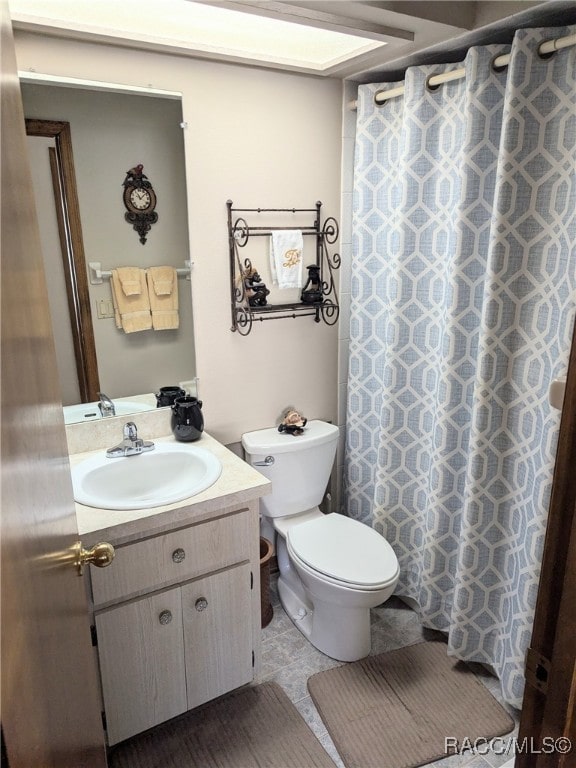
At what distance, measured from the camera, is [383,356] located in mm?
2297

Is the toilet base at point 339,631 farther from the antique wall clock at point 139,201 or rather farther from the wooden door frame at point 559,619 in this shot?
the antique wall clock at point 139,201

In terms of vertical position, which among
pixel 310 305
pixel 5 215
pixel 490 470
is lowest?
pixel 490 470

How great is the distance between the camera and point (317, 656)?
212cm

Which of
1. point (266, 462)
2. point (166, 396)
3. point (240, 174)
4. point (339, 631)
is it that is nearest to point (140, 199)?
point (240, 174)

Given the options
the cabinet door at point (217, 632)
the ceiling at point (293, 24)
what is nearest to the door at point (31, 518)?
the cabinet door at point (217, 632)

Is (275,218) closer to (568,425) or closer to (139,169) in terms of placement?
(139,169)

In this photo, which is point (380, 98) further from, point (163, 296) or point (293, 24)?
point (163, 296)

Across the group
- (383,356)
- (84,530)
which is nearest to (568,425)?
(84,530)

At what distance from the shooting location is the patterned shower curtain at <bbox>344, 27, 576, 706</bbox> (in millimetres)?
1582

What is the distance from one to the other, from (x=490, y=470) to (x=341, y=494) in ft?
3.15

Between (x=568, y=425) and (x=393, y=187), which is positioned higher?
(x=393, y=187)

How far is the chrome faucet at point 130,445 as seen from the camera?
6.19 ft

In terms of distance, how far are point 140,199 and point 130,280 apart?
288 mm

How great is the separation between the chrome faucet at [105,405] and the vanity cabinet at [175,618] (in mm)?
597
